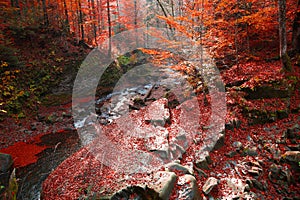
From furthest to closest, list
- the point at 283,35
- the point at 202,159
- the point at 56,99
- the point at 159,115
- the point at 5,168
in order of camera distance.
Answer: the point at 56,99, the point at 159,115, the point at 283,35, the point at 5,168, the point at 202,159

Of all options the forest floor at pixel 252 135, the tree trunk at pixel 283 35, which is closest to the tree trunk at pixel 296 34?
the forest floor at pixel 252 135

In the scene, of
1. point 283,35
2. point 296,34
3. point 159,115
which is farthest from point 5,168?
point 296,34

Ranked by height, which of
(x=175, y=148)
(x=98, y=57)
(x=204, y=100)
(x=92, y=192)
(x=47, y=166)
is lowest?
(x=47, y=166)

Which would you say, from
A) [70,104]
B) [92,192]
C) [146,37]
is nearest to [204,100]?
[92,192]

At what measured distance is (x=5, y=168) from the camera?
7398mm

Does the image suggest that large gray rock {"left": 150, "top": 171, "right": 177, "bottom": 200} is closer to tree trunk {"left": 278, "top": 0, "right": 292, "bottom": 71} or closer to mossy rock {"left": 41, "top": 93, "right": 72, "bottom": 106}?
tree trunk {"left": 278, "top": 0, "right": 292, "bottom": 71}

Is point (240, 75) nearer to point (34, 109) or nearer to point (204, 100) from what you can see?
point (204, 100)

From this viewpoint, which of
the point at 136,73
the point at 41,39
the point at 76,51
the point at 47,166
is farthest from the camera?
the point at 136,73

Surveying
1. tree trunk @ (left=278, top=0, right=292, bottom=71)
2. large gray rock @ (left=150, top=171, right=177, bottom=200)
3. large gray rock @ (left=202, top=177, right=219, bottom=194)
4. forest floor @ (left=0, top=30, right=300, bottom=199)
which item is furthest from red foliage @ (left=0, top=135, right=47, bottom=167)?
tree trunk @ (left=278, top=0, right=292, bottom=71)

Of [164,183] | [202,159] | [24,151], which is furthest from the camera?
[24,151]

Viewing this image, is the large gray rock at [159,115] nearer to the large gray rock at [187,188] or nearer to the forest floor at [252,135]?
the forest floor at [252,135]

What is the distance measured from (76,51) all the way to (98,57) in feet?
8.15

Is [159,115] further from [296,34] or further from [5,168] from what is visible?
[296,34]

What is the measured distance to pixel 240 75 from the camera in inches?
380
